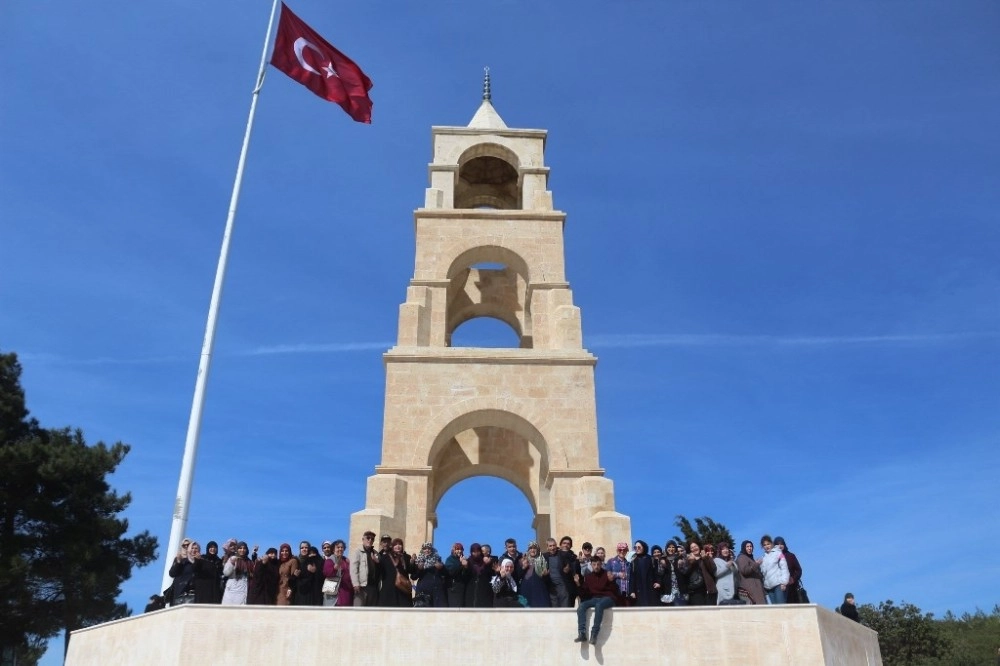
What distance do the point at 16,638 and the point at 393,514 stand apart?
1712cm

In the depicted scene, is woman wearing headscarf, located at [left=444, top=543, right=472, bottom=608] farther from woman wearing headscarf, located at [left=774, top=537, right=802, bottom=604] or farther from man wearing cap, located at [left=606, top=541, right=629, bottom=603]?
→ woman wearing headscarf, located at [left=774, top=537, right=802, bottom=604]

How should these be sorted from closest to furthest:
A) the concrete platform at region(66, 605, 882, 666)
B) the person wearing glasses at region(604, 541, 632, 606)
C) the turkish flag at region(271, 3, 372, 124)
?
the concrete platform at region(66, 605, 882, 666), the person wearing glasses at region(604, 541, 632, 606), the turkish flag at region(271, 3, 372, 124)

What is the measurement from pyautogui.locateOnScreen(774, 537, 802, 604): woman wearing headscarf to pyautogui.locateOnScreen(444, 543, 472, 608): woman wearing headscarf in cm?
492

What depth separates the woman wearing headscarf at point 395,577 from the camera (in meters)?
11.1

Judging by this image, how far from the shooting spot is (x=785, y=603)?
35.8 ft

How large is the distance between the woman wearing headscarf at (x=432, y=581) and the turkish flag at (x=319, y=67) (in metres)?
11.7

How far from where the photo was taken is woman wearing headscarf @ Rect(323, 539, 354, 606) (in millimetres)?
11180

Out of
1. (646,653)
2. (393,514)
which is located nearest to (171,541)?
(393,514)

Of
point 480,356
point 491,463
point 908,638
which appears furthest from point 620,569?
point 908,638

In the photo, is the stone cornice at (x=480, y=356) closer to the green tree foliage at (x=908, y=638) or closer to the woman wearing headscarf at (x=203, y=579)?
the woman wearing headscarf at (x=203, y=579)

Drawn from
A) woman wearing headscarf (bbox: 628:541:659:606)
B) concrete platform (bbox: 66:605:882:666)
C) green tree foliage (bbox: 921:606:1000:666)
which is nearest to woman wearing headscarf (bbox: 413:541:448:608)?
concrete platform (bbox: 66:605:882:666)

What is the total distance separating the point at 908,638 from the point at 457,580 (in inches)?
1934

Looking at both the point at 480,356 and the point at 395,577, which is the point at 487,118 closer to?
the point at 480,356

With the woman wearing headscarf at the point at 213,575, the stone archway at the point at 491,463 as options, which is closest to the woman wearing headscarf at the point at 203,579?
the woman wearing headscarf at the point at 213,575
